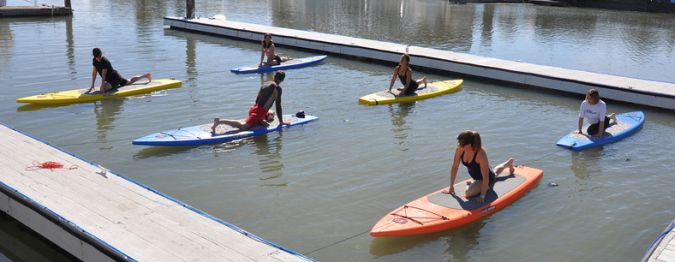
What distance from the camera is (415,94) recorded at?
17.9m

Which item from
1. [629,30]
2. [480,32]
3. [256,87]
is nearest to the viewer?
[256,87]

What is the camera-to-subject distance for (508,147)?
45.6 ft

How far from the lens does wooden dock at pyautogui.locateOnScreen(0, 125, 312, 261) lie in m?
8.05

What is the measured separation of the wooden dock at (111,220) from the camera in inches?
317

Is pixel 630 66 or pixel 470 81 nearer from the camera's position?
pixel 470 81

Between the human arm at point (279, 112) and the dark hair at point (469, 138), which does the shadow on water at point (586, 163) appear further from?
the human arm at point (279, 112)

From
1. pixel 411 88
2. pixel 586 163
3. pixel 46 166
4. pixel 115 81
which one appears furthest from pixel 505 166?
pixel 115 81

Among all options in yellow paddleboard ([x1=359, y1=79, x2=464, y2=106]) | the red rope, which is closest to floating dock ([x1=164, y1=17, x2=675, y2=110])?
yellow paddleboard ([x1=359, y1=79, x2=464, y2=106])

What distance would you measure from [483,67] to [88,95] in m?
11.7

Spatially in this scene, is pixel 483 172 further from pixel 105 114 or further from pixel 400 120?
pixel 105 114

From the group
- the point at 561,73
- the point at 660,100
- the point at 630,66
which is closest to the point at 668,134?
the point at 660,100

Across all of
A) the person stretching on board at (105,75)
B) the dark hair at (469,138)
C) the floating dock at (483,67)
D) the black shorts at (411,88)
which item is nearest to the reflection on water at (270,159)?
the dark hair at (469,138)

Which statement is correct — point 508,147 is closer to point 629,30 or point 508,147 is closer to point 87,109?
point 87,109

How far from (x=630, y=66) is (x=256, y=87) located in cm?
→ 1369
